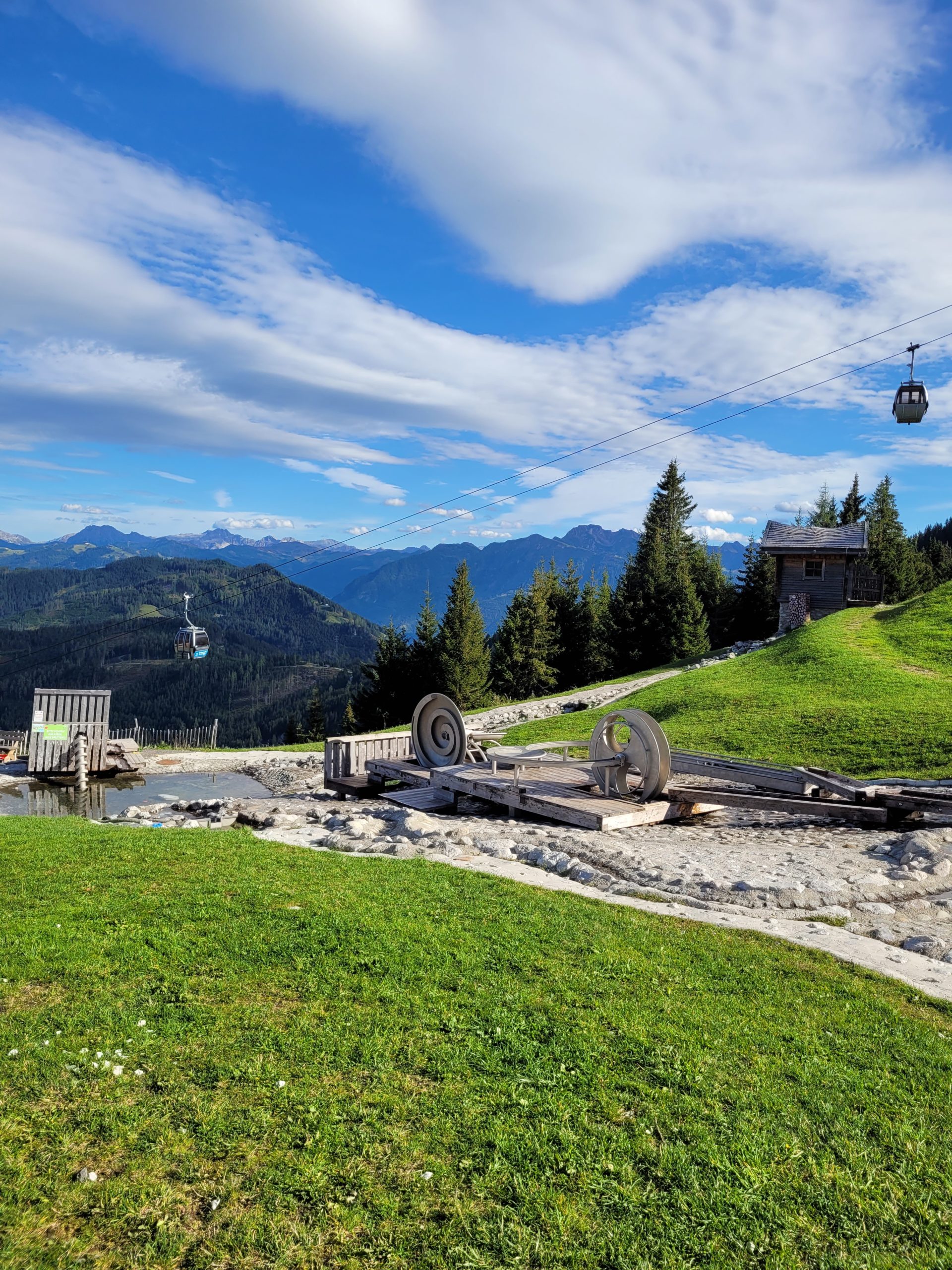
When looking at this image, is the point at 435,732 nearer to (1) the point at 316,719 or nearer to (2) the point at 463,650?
(2) the point at 463,650

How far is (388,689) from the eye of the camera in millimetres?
65812

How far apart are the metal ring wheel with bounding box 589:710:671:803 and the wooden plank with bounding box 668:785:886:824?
2.08ft

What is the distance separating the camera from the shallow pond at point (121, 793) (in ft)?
81.8

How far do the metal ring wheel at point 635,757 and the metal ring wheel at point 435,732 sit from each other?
4.56 meters

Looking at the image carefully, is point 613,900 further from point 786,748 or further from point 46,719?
point 46,719

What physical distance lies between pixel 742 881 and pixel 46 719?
2943 cm

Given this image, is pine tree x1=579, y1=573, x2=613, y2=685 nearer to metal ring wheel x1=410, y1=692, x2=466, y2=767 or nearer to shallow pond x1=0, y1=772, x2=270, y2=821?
shallow pond x1=0, y1=772, x2=270, y2=821

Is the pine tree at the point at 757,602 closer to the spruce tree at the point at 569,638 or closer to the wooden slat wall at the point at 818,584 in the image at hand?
the wooden slat wall at the point at 818,584

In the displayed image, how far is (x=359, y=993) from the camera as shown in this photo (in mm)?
7012

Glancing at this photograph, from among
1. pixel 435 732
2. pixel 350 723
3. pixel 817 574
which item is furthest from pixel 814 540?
pixel 350 723

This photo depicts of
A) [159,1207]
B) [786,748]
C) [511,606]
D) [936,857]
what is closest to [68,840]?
[159,1207]

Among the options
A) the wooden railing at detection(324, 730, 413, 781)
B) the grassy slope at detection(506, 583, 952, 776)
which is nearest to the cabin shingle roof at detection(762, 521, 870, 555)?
the grassy slope at detection(506, 583, 952, 776)

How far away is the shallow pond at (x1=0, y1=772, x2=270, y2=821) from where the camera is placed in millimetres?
24922

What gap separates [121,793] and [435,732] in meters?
13.3
